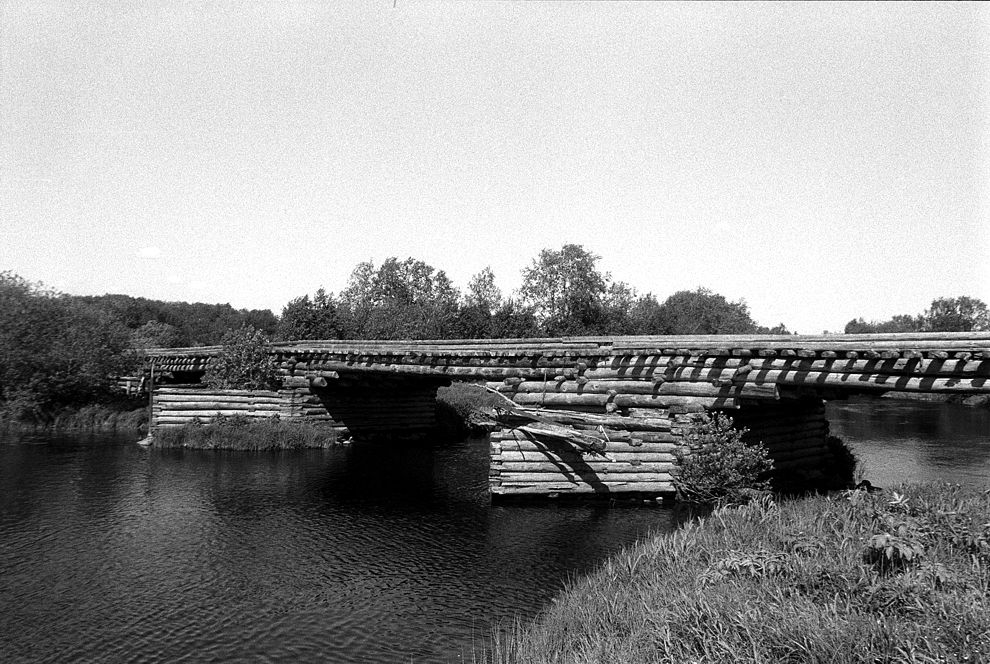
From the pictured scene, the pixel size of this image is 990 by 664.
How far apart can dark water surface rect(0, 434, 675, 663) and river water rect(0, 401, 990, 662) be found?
6 centimetres

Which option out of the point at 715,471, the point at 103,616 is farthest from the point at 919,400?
the point at 103,616

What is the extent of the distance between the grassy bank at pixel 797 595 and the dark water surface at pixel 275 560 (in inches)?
84.4

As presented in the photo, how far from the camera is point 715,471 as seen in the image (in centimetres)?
2123

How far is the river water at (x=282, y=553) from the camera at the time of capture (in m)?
13.1

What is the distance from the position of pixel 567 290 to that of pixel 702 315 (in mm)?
27363

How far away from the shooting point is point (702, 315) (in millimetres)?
86938

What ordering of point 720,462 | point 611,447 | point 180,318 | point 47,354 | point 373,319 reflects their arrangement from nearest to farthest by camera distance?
point 720,462
point 611,447
point 47,354
point 373,319
point 180,318

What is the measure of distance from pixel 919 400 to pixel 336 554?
6711 cm

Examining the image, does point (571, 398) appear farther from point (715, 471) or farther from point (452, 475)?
point (452, 475)

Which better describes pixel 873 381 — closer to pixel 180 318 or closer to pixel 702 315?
pixel 702 315

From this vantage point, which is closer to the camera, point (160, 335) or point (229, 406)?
point (229, 406)

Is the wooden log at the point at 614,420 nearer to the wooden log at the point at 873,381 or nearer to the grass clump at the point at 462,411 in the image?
the wooden log at the point at 873,381

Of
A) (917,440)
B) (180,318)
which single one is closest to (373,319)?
(917,440)

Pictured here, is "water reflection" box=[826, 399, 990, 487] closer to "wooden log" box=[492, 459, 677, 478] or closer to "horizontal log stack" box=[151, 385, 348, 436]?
"wooden log" box=[492, 459, 677, 478]
